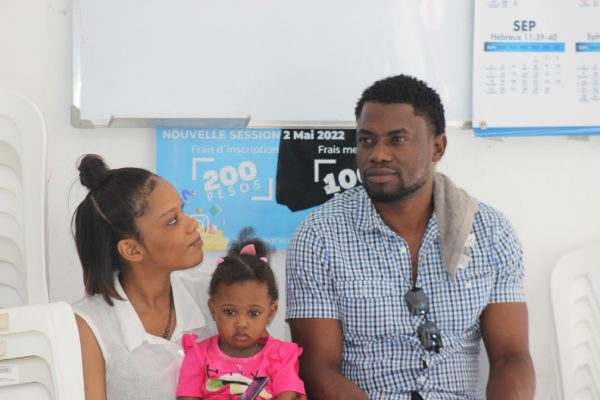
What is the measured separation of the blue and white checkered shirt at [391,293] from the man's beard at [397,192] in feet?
0.13

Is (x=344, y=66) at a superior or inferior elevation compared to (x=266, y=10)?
inferior

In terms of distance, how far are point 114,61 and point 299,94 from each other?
2.02ft

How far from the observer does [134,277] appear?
78.6 inches

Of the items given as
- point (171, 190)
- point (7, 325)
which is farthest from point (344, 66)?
point (7, 325)

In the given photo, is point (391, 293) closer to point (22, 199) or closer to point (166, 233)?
point (166, 233)

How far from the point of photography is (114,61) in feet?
8.47

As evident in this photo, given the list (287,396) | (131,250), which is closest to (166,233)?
(131,250)

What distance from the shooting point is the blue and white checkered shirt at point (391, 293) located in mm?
2104

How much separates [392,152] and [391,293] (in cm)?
39

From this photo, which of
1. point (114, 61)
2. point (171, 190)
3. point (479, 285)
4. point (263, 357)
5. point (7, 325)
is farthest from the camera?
point (114, 61)

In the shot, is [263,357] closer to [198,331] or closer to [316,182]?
[198,331]

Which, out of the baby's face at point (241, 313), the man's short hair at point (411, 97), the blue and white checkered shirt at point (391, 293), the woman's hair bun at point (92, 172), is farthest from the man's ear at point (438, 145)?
the woman's hair bun at point (92, 172)

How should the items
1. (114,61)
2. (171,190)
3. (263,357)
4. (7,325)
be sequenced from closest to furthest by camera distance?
(7,325), (263,357), (171,190), (114,61)

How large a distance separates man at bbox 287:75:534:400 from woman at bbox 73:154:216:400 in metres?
0.34
